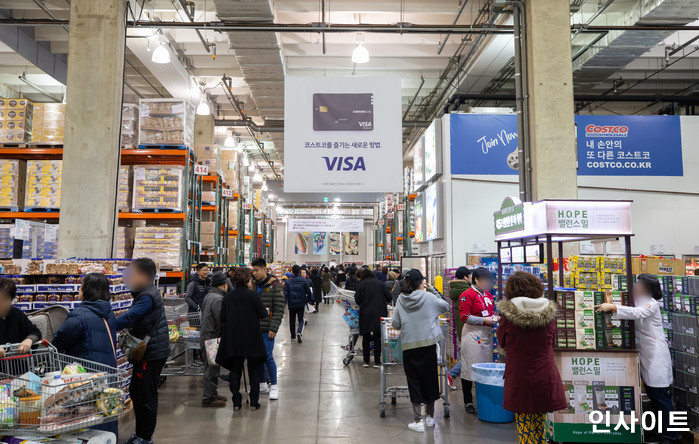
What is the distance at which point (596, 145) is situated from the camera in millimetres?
14125

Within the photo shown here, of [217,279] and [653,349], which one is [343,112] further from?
[653,349]

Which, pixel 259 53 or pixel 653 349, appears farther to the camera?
pixel 259 53

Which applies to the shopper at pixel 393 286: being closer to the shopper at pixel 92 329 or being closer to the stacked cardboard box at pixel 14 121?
the shopper at pixel 92 329

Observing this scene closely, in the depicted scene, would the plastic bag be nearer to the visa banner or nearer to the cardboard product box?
the cardboard product box

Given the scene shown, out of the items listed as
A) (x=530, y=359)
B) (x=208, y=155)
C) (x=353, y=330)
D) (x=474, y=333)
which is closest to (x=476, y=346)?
(x=474, y=333)

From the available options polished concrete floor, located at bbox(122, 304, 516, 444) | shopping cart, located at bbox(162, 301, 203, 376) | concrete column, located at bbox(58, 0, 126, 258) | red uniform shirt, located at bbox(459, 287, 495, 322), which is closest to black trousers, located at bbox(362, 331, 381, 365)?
polished concrete floor, located at bbox(122, 304, 516, 444)

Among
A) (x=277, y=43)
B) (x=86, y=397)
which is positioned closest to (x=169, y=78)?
(x=277, y=43)

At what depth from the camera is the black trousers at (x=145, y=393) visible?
14.8 ft

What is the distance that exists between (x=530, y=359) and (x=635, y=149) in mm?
12451

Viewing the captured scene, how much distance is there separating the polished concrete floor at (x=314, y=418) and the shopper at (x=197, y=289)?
1159mm

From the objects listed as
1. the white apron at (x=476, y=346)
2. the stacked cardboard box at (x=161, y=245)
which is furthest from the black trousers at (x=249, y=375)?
the stacked cardboard box at (x=161, y=245)

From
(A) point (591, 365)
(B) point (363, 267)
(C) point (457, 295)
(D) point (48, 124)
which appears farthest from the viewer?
(B) point (363, 267)

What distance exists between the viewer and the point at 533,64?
8797mm

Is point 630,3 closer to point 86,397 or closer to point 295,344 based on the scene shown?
point 295,344
